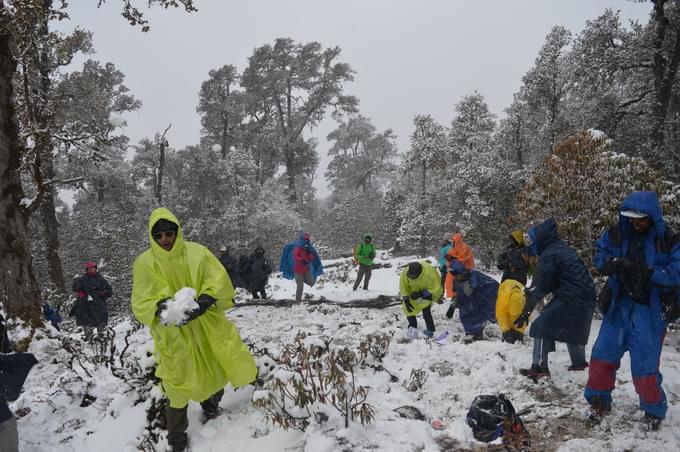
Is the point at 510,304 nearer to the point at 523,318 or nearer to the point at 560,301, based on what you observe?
the point at 523,318

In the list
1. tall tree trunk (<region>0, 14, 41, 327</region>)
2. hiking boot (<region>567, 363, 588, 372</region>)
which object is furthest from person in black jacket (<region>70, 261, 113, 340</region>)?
hiking boot (<region>567, 363, 588, 372</region>)

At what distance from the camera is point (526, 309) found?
16.4ft

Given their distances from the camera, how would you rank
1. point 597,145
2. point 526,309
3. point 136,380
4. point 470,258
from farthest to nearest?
point 470,258
point 597,145
point 526,309
point 136,380

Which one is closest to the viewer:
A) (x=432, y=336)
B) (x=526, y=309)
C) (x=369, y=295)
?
(x=526, y=309)

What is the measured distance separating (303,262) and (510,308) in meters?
5.45

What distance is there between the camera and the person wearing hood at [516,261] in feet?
21.8

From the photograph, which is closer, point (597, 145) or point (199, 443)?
point (199, 443)

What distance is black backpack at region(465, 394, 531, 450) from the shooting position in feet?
10.3

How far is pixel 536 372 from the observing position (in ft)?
14.5

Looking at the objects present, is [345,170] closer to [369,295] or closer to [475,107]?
[475,107]

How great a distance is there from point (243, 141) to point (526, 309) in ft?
92.3

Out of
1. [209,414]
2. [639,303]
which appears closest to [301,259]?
[209,414]

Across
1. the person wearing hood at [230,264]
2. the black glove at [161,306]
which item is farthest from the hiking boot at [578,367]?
the person wearing hood at [230,264]

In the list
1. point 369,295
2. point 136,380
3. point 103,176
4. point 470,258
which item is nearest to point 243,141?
point 103,176
